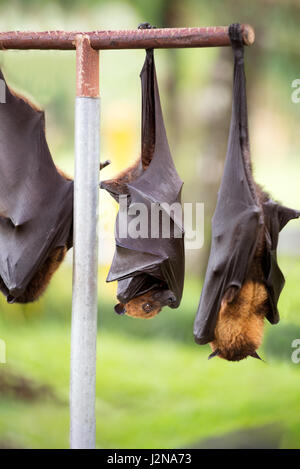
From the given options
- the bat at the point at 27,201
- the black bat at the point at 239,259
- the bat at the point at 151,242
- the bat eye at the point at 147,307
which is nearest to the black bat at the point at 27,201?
the bat at the point at 27,201

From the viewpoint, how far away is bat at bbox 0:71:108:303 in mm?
1657

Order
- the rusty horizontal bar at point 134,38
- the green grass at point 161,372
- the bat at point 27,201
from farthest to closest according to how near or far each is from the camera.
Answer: the green grass at point 161,372
the bat at point 27,201
the rusty horizontal bar at point 134,38

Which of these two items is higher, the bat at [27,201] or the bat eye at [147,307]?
the bat at [27,201]

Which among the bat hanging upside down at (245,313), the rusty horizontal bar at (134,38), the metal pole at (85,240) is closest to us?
the rusty horizontal bar at (134,38)

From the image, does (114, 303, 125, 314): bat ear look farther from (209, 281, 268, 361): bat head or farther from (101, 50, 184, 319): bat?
(209, 281, 268, 361): bat head

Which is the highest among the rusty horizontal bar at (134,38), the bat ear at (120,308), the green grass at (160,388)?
the rusty horizontal bar at (134,38)

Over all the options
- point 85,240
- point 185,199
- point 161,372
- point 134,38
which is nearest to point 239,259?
point 85,240

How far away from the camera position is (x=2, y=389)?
10.9 feet

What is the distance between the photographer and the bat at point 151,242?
1535mm

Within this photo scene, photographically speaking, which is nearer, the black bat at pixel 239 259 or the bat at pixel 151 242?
the black bat at pixel 239 259

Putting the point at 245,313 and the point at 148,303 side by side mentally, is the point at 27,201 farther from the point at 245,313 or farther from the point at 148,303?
the point at 245,313

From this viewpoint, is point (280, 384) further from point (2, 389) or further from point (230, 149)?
point (230, 149)

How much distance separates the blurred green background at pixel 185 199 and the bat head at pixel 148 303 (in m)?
1.06

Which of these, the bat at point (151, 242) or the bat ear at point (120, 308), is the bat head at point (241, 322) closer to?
the bat at point (151, 242)
